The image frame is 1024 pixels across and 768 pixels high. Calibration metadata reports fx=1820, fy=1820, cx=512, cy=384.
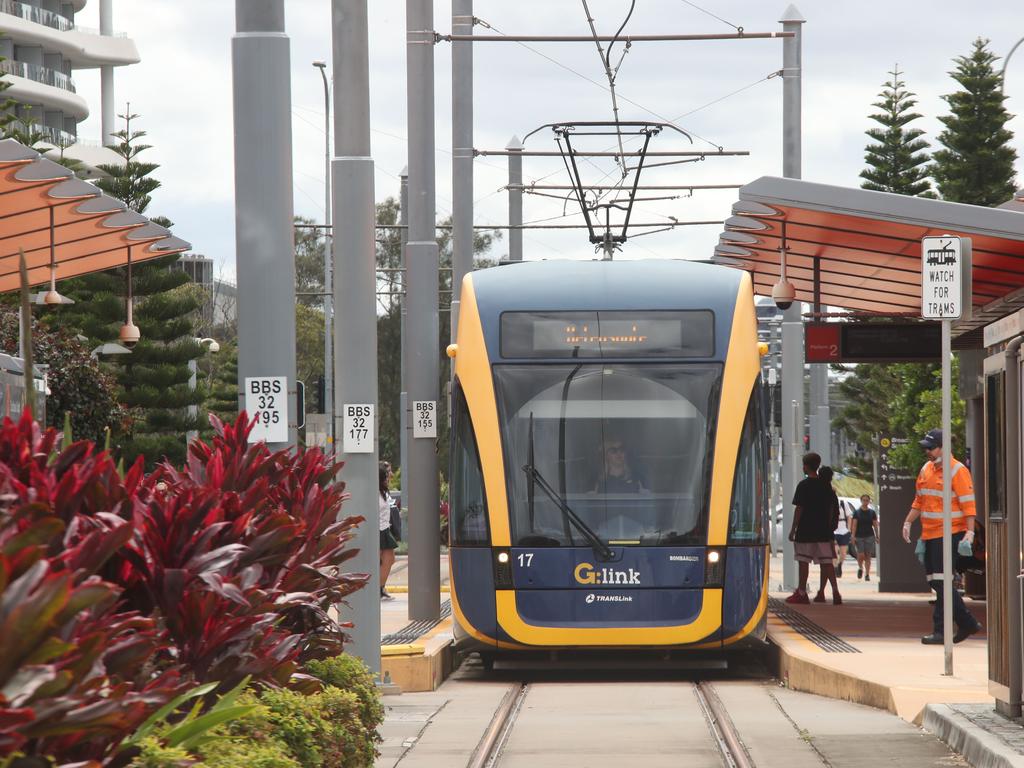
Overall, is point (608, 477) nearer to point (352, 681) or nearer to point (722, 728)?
point (722, 728)

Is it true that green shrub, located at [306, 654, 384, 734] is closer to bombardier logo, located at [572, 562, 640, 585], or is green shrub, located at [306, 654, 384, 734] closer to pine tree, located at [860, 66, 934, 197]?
bombardier logo, located at [572, 562, 640, 585]

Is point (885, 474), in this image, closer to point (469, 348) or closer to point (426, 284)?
point (426, 284)

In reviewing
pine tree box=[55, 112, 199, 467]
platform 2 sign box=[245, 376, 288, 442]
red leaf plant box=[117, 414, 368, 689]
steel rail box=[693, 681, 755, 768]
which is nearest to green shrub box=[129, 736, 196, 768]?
red leaf plant box=[117, 414, 368, 689]

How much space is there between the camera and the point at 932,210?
14.8 meters

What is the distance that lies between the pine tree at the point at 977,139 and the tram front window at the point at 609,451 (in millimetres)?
39254

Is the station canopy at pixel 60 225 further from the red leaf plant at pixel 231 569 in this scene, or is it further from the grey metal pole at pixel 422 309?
the red leaf plant at pixel 231 569

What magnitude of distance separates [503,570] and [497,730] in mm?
3557

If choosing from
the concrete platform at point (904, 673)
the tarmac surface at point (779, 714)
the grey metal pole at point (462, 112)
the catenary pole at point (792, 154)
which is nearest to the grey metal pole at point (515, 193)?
the catenary pole at point (792, 154)

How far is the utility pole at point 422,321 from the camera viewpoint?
1883cm

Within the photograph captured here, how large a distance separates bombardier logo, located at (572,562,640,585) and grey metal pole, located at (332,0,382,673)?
239 cm

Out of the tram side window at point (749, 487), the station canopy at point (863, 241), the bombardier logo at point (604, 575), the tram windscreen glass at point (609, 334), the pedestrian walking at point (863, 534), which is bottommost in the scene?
the pedestrian walking at point (863, 534)

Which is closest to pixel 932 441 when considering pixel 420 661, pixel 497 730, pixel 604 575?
pixel 604 575

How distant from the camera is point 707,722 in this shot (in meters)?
11.7

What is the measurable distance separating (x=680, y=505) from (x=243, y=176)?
6.23 m
